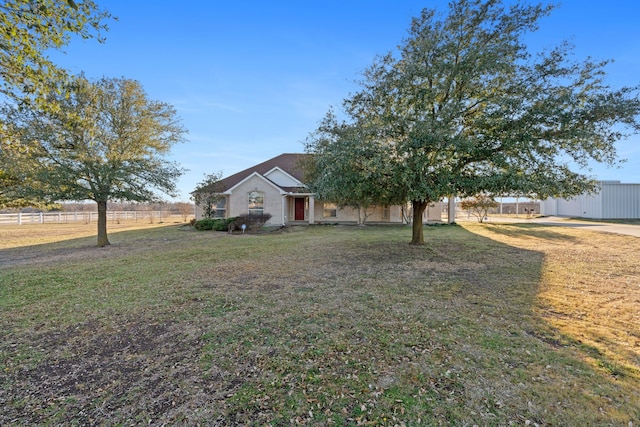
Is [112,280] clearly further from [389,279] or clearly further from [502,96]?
[502,96]

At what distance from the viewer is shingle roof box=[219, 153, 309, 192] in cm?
2381

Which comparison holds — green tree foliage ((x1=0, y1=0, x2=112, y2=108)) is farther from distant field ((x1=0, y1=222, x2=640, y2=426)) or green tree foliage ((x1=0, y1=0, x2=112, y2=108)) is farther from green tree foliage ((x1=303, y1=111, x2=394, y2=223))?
green tree foliage ((x1=303, y1=111, x2=394, y2=223))

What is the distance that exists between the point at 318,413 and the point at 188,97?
14.9 m

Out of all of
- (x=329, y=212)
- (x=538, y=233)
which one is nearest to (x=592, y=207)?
(x=538, y=233)

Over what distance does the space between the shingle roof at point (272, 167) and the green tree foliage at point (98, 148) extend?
992 centimetres

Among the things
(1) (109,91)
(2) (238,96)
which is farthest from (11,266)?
(2) (238,96)

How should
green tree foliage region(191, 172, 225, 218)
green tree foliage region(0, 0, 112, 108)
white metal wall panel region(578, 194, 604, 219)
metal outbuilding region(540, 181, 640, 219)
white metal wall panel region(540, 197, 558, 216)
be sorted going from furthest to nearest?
1. white metal wall panel region(540, 197, 558, 216)
2. white metal wall panel region(578, 194, 604, 219)
3. metal outbuilding region(540, 181, 640, 219)
4. green tree foliage region(191, 172, 225, 218)
5. green tree foliage region(0, 0, 112, 108)

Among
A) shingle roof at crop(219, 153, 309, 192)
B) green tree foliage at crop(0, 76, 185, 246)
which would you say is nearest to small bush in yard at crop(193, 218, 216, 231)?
shingle roof at crop(219, 153, 309, 192)

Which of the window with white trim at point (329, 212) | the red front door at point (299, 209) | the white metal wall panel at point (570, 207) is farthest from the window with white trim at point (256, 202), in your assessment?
the white metal wall panel at point (570, 207)

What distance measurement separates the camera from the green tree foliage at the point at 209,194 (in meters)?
21.3

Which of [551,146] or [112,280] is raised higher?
[551,146]

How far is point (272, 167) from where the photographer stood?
25.2 m

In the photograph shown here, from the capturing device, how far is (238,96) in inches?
561

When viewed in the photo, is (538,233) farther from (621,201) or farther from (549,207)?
(549,207)
